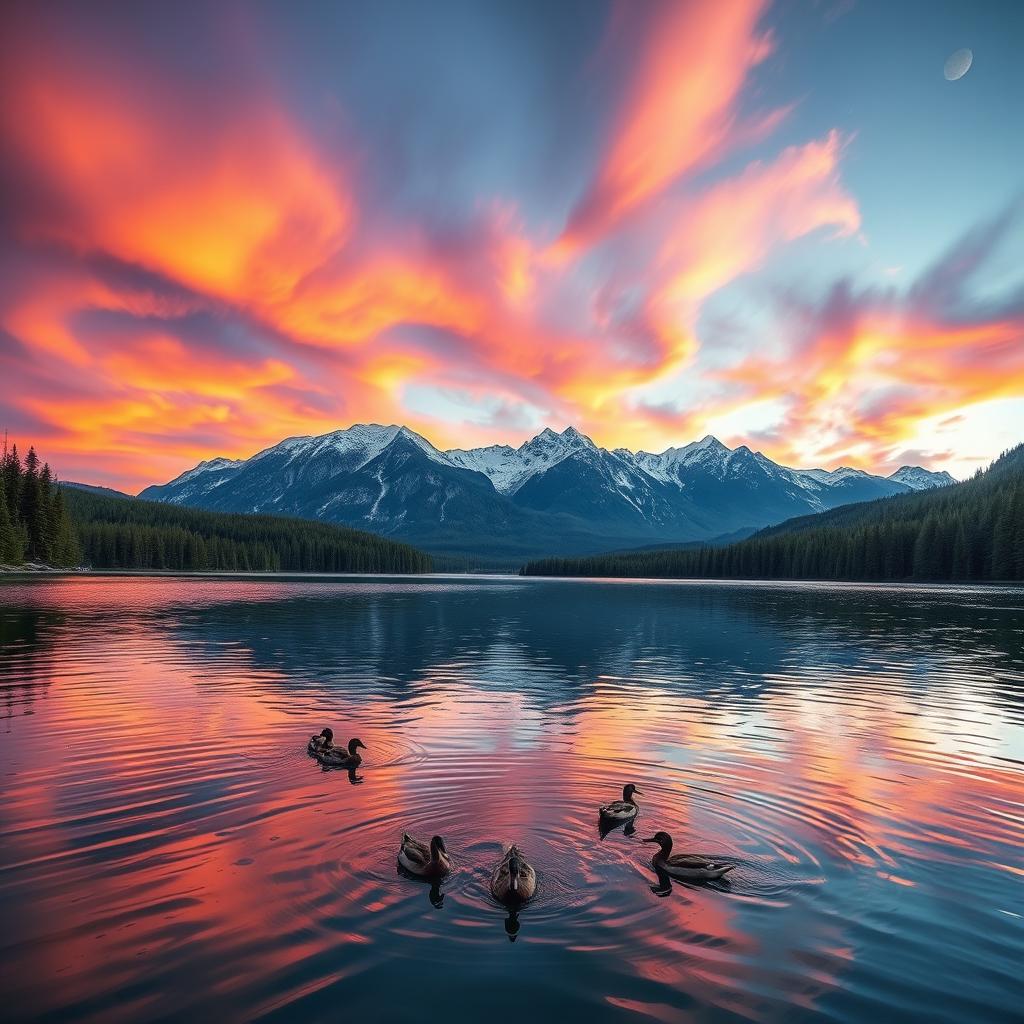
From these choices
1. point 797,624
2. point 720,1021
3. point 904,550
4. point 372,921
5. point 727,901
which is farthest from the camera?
point 904,550

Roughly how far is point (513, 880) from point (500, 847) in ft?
8.98

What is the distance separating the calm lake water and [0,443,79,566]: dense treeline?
461ft

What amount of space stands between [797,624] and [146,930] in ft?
258

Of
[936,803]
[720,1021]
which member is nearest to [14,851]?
[720,1021]

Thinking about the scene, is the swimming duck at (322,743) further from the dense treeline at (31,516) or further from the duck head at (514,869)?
the dense treeline at (31,516)

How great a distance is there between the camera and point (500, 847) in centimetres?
1519

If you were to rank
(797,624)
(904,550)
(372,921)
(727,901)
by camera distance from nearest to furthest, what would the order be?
(372,921) < (727,901) < (797,624) < (904,550)

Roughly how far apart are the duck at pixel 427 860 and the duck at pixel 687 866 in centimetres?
465

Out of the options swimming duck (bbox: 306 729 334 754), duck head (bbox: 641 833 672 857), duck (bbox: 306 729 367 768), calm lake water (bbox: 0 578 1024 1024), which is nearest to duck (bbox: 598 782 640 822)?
calm lake water (bbox: 0 578 1024 1024)

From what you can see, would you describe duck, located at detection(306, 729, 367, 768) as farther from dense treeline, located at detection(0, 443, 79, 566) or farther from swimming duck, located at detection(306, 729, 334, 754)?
dense treeline, located at detection(0, 443, 79, 566)

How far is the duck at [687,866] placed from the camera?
13.6 m

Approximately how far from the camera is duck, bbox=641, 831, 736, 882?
13.6m

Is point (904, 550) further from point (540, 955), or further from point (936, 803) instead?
point (540, 955)

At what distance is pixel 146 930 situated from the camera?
11266mm
